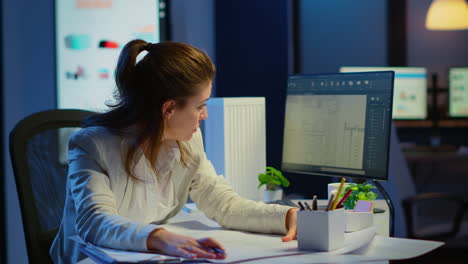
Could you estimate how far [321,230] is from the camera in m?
1.21

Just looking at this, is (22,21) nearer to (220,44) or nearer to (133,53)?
(220,44)

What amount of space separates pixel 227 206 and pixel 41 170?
1.79 ft

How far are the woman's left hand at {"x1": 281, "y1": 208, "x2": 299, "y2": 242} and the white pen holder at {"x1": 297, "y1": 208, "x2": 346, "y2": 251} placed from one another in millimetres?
94

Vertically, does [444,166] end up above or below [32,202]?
below

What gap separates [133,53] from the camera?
1.42m

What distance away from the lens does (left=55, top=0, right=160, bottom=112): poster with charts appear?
3475mm

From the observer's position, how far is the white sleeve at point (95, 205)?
1.17 meters

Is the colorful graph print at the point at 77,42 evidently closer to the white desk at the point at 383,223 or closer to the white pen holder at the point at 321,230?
the white desk at the point at 383,223

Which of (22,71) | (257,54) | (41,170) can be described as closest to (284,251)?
(41,170)

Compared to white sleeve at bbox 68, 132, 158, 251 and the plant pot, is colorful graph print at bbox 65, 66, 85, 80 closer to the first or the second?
the plant pot

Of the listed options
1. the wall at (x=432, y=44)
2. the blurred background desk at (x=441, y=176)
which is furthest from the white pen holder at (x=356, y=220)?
the wall at (x=432, y=44)

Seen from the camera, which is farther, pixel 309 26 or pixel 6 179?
pixel 309 26

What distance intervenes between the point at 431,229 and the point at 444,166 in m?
2.85

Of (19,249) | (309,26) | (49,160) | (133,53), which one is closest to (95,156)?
(133,53)
